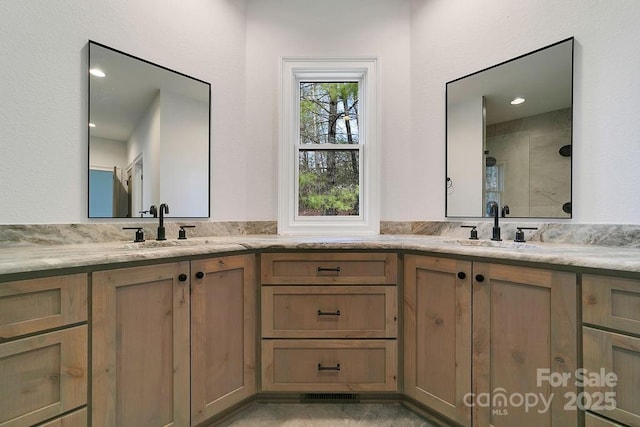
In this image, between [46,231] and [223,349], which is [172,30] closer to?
[46,231]

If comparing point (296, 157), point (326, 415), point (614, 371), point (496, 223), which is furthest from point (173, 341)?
point (496, 223)

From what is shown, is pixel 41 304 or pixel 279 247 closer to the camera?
pixel 41 304

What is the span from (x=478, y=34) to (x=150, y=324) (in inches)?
101

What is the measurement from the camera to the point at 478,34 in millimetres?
2043

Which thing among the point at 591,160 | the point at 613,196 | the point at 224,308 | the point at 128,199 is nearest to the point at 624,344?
the point at 613,196

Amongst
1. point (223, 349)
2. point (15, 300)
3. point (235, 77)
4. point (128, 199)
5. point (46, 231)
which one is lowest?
point (223, 349)

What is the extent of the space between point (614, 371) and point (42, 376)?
1.90 meters

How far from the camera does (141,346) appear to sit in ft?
4.13

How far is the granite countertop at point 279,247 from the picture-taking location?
1005 millimetres

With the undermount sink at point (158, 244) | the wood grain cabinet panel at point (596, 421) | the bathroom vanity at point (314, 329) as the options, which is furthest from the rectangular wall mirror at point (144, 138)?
the wood grain cabinet panel at point (596, 421)

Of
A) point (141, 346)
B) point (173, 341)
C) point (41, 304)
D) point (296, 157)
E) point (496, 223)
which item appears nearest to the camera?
point (41, 304)

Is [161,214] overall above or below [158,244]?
above

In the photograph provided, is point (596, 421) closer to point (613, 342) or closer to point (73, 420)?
point (613, 342)

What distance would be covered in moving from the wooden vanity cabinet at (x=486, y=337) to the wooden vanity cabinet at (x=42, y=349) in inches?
58.6
